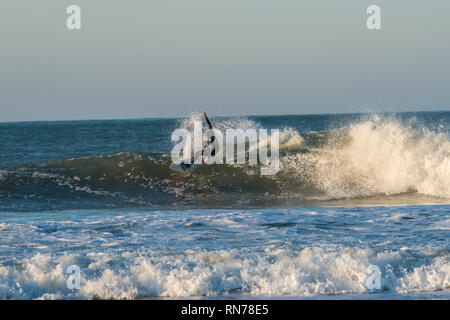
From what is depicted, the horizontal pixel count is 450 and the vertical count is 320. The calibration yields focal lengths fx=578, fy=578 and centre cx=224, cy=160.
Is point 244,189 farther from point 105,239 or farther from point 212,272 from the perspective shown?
point 212,272

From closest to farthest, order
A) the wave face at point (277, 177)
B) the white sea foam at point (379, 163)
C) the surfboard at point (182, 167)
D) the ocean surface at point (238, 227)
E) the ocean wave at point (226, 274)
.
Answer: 1. the ocean wave at point (226, 274)
2. the ocean surface at point (238, 227)
3. the wave face at point (277, 177)
4. the white sea foam at point (379, 163)
5. the surfboard at point (182, 167)

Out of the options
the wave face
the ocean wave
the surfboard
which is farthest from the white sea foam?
the ocean wave

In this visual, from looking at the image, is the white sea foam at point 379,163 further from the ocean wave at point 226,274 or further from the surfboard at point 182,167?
the ocean wave at point 226,274

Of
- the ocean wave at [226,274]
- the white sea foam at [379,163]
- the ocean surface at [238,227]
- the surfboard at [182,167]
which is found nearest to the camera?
the ocean wave at [226,274]

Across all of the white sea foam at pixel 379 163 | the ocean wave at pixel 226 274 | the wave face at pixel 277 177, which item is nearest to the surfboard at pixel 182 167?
the wave face at pixel 277 177

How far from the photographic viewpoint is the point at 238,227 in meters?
9.69

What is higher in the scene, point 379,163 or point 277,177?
point 379,163

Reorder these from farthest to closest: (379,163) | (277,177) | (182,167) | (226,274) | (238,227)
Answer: (182,167), (379,163), (277,177), (238,227), (226,274)

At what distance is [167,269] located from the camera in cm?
700

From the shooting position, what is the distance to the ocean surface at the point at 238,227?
21.7 ft

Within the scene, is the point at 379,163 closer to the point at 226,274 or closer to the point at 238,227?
the point at 238,227

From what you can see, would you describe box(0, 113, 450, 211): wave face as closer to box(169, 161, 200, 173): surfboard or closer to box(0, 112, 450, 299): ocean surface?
box(0, 112, 450, 299): ocean surface

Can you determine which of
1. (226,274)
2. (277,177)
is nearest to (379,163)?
(277,177)
